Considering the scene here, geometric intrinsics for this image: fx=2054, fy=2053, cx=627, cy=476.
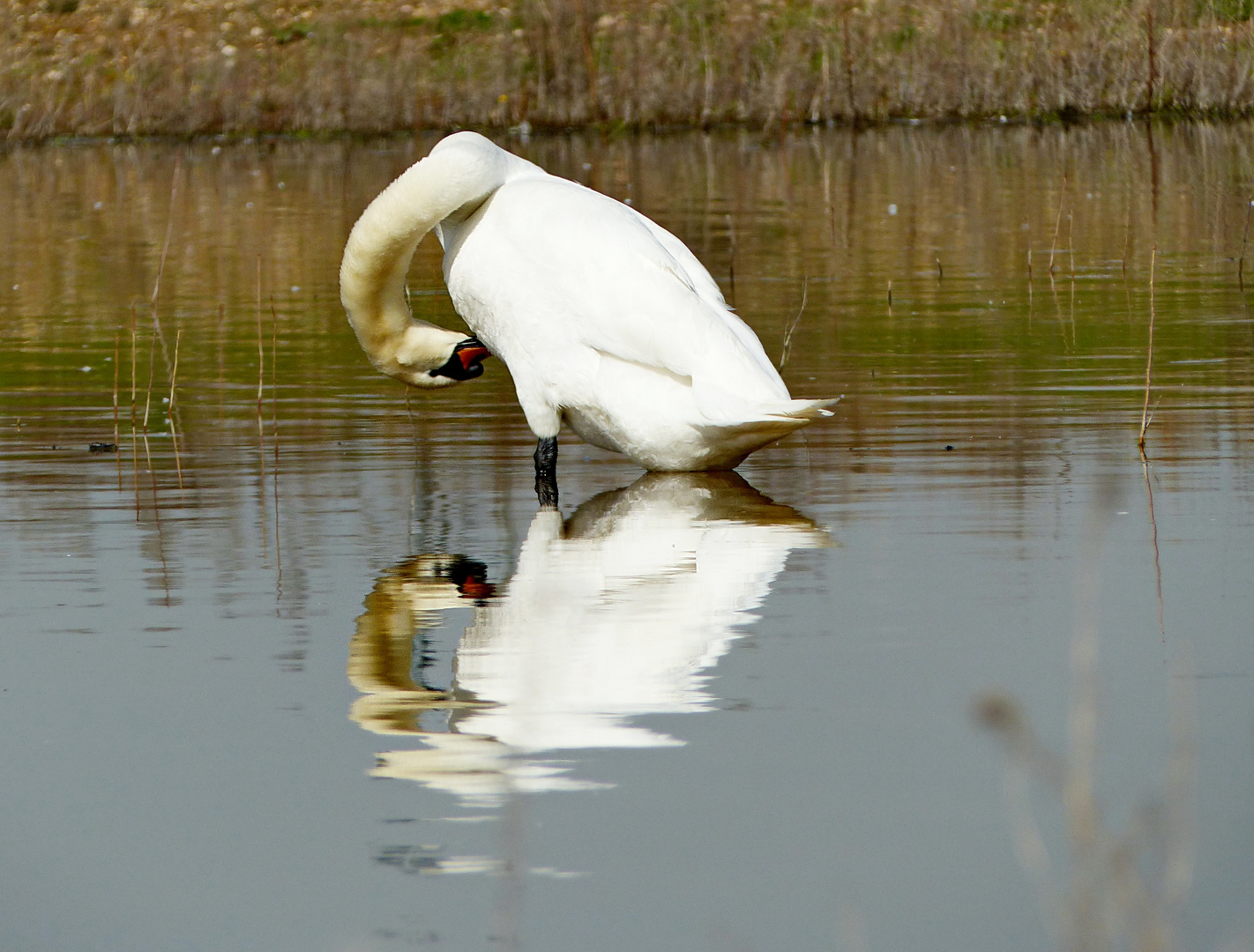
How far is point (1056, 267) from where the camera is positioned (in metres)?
14.5

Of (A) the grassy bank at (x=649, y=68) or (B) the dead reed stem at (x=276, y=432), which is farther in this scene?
(A) the grassy bank at (x=649, y=68)

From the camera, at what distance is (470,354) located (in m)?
8.39

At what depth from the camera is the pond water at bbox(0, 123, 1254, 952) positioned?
369 centimetres

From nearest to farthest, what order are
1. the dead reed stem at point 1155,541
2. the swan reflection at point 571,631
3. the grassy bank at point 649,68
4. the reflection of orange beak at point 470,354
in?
1. the swan reflection at point 571,631
2. the dead reed stem at point 1155,541
3. the reflection of orange beak at point 470,354
4. the grassy bank at point 649,68

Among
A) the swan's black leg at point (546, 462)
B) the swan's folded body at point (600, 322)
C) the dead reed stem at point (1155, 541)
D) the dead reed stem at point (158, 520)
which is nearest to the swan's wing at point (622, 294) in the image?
the swan's folded body at point (600, 322)

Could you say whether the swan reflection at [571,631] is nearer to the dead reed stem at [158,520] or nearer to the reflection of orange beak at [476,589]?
the reflection of orange beak at [476,589]

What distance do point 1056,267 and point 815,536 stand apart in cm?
839

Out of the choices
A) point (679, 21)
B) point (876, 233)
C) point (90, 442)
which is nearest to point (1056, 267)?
point (876, 233)

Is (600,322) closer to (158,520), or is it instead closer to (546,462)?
(546,462)

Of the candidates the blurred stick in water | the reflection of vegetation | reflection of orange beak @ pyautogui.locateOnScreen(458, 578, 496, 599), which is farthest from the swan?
the blurred stick in water

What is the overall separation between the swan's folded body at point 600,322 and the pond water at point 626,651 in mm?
261

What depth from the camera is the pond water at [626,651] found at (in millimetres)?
3686

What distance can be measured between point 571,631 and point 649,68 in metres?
26.2

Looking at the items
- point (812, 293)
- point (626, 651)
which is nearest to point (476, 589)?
point (626, 651)
